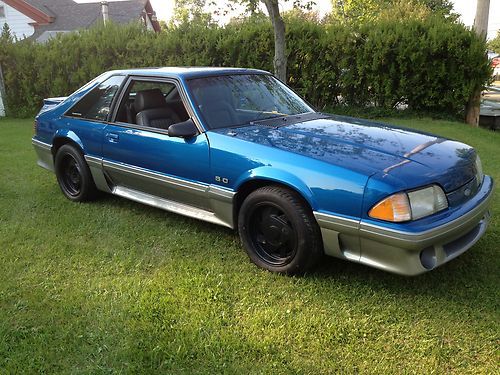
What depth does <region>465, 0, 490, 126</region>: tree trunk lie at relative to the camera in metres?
10.3

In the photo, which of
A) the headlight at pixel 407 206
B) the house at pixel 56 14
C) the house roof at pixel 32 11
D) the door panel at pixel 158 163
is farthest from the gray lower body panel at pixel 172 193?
the house roof at pixel 32 11

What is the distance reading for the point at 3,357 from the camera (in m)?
2.61

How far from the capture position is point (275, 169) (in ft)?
10.7

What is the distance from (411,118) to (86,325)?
9178 millimetres

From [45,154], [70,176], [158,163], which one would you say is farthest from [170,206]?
[45,154]

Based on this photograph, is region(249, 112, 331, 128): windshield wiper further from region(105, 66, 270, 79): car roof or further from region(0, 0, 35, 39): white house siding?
region(0, 0, 35, 39): white house siding

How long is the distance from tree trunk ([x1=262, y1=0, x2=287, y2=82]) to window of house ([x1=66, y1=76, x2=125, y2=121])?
3.97 metres

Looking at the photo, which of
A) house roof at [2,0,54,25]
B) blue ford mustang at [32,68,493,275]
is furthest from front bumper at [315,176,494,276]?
house roof at [2,0,54,25]

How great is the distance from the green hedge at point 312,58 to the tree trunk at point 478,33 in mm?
203

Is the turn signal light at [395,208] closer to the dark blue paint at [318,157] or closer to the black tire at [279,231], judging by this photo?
the dark blue paint at [318,157]

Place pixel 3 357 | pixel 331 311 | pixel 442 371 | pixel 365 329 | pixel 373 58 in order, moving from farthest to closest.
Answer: pixel 373 58, pixel 331 311, pixel 365 329, pixel 3 357, pixel 442 371

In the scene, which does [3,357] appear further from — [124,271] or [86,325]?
[124,271]

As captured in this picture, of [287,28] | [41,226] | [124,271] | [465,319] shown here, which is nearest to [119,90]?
[41,226]

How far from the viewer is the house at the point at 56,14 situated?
28609 millimetres
